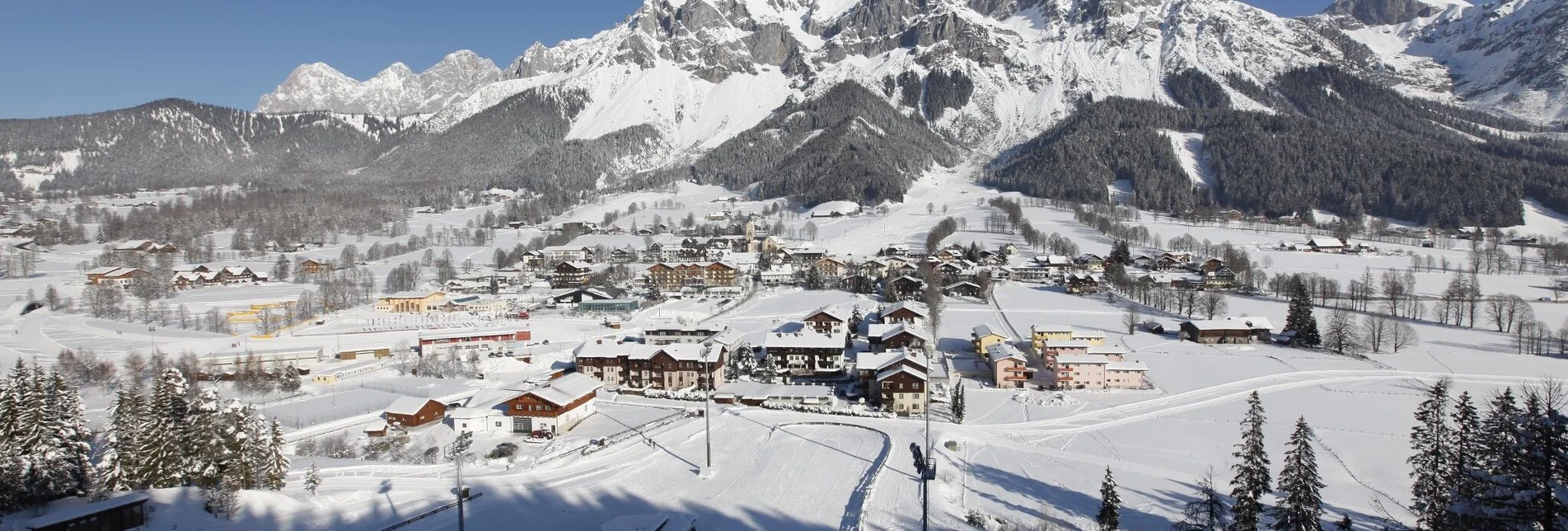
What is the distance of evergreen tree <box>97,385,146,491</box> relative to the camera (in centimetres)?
1518

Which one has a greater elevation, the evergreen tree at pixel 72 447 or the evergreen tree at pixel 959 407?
the evergreen tree at pixel 72 447

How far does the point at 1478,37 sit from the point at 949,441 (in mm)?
231226

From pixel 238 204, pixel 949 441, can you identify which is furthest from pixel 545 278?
pixel 238 204

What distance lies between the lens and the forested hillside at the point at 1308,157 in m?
95.3

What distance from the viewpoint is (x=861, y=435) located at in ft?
72.2

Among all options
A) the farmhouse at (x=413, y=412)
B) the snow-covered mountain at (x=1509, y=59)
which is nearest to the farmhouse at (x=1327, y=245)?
the farmhouse at (x=413, y=412)

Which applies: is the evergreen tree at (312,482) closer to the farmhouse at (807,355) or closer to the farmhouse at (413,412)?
the farmhouse at (413,412)

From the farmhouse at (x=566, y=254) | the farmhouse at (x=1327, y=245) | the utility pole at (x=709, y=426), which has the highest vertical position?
the farmhouse at (x=1327, y=245)

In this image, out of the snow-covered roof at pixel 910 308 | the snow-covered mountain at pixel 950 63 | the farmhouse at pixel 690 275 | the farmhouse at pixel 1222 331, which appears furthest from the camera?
the snow-covered mountain at pixel 950 63

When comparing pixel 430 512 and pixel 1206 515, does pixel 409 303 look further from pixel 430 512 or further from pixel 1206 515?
pixel 1206 515

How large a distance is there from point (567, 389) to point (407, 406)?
15.0ft

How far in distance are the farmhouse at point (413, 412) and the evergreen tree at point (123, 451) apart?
24.9 ft

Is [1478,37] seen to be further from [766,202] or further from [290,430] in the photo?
[290,430]

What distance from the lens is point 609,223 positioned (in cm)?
9856
